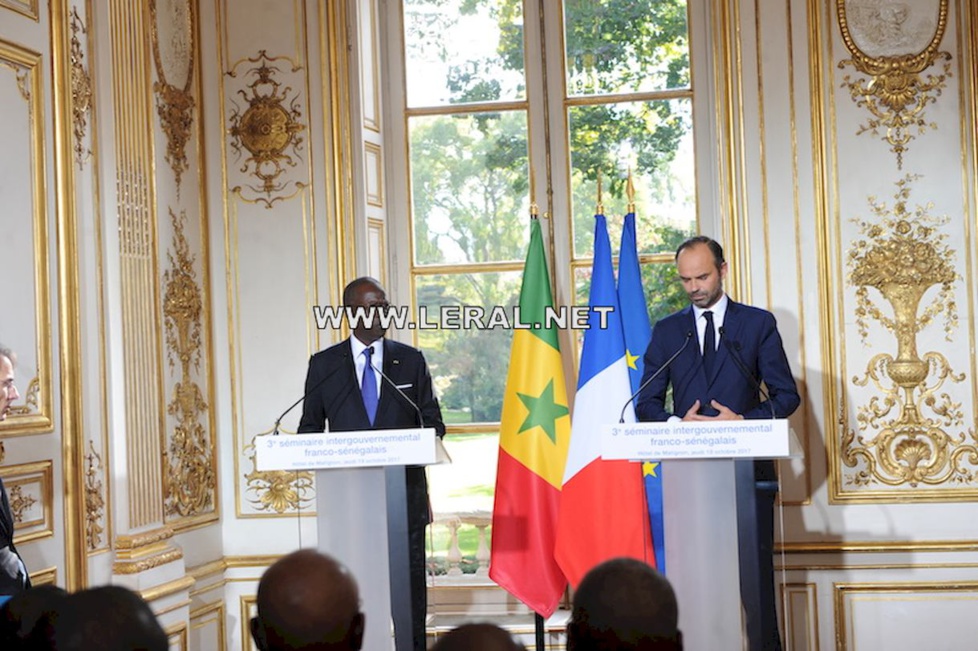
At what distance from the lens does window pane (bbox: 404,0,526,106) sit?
20.7 feet

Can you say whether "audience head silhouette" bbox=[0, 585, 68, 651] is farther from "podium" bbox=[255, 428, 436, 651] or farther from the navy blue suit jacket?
the navy blue suit jacket

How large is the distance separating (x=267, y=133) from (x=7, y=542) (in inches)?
119

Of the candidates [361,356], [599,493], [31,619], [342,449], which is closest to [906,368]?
[599,493]

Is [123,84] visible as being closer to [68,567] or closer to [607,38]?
[68,567]

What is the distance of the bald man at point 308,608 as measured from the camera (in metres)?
1.67

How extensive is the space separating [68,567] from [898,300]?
3.64 m

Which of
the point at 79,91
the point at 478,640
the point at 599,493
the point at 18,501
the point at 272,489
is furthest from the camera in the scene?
the point at 272,489

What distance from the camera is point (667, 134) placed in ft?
20.3

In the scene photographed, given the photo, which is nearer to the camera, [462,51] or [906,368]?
[906,368]

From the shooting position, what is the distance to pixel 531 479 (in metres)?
5.45

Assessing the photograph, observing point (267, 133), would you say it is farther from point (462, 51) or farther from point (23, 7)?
point (23, 7)

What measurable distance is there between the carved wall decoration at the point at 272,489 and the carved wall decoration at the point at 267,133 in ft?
4.05

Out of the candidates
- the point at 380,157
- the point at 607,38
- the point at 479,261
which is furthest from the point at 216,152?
the point at 607,38

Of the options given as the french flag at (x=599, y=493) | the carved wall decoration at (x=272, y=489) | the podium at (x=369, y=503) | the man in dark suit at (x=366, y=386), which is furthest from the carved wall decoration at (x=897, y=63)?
the carved wall decoration at (x=272, y=489)
